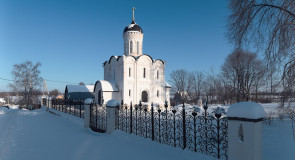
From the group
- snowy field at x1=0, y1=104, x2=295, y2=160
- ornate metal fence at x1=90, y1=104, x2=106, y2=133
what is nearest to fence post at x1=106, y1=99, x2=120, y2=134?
snowy field at x1=0, y1=104, x2=295, y2=160

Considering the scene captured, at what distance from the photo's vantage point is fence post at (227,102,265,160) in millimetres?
2990

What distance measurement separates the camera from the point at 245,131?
3.08m

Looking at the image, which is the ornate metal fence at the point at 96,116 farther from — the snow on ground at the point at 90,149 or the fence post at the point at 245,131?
the fence post at the point at 245,131

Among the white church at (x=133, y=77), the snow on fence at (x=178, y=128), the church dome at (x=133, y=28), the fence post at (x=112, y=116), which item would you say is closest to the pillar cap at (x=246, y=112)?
the snow on fence at (x=178, y=128)

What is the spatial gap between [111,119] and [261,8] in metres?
6.76

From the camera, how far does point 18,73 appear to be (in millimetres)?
29453

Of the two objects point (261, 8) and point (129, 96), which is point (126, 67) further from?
point (261, 8)

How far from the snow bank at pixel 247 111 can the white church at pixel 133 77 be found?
19.3 metres

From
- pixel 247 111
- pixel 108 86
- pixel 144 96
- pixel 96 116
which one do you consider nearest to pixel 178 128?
pixel 247 111

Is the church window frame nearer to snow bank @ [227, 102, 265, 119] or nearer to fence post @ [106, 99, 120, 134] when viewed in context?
fence post @ [106, 99, 120, 134]

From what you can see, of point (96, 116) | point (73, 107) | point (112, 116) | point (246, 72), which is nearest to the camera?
point (112, 116)

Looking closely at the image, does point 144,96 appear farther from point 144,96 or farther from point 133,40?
point 133,40

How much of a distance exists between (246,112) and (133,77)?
20.4 meters

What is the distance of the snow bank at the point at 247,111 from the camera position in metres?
3.00
